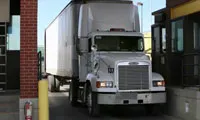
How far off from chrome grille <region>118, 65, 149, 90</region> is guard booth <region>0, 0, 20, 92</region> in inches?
176

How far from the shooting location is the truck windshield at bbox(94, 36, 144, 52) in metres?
14.4

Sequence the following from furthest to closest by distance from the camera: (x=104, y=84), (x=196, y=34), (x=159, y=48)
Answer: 1. (x=159, y=48)
2. (x=196, y=34)
3. (x=104, y=84)

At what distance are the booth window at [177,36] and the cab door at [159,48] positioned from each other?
82 centimetres

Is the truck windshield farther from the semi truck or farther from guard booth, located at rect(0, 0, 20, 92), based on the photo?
guard booth, located at rect(0, 0, 20, 92)

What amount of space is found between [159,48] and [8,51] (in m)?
5.92

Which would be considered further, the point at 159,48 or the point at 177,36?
the point at 159,48

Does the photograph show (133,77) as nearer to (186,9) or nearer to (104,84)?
(104,84)

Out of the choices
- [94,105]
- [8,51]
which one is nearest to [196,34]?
[94,105]

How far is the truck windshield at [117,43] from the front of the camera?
14383 mm

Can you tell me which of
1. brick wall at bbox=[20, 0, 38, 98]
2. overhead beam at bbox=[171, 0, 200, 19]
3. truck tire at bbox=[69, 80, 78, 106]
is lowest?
truck tire at bbox=[69, 80, 78, 106]


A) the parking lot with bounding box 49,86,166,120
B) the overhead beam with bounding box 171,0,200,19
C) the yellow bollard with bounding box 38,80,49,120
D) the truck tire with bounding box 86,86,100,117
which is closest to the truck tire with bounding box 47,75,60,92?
the parking lot with bounding box 49,86,166,120

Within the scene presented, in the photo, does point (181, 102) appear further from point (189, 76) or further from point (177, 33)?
point (177, 33)

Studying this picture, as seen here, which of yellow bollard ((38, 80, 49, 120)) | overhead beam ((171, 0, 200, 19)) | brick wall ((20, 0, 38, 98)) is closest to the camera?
yellow bollard ((38, 80, 49, 120))

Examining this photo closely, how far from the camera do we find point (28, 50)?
33.7 ft
